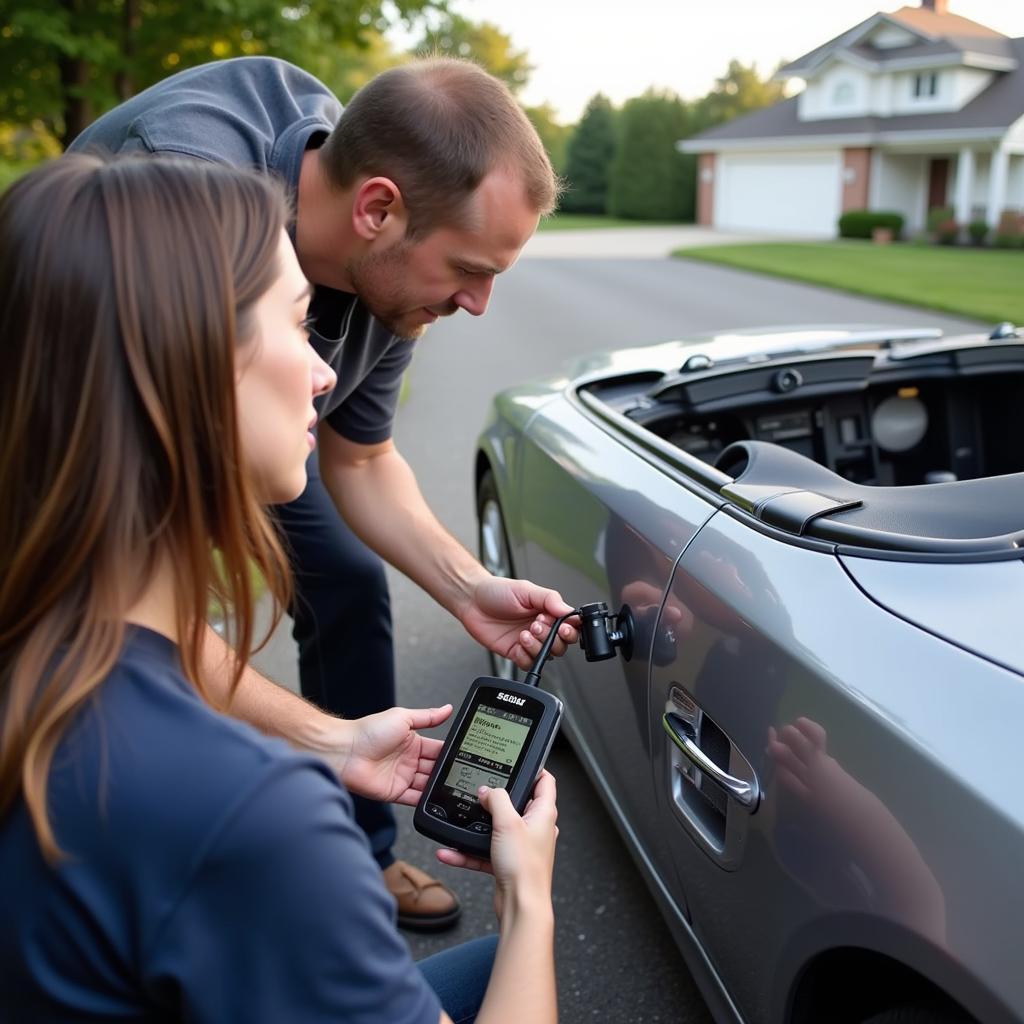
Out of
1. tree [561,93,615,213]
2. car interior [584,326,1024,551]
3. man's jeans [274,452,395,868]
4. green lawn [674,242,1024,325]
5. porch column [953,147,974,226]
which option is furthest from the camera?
tree [561,93,615,213]

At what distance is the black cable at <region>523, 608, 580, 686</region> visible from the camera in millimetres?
1938

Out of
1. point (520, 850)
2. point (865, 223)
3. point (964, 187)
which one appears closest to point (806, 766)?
point (520, 850)

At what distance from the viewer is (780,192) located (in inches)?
1491

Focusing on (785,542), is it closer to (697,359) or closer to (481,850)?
(481,850)

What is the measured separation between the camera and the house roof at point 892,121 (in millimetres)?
31375

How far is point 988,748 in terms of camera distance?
47.9 inches

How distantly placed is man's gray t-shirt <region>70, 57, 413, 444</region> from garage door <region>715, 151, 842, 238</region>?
115 feet

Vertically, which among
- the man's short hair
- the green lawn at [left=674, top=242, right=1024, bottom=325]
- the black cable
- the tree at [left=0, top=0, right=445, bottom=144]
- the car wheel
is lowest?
the green lawn at [left=674, top=242, right=1024, bottom=325]

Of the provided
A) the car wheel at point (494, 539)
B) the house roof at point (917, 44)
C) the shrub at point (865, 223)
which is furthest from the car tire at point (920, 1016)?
the house roof at point (917, 44)

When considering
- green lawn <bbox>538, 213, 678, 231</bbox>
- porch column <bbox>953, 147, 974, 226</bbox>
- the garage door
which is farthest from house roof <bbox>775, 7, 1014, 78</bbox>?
green lawn <bbox>538, 213, 678, 231</bbox>

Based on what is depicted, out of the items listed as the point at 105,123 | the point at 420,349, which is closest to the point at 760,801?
the point at 105,123

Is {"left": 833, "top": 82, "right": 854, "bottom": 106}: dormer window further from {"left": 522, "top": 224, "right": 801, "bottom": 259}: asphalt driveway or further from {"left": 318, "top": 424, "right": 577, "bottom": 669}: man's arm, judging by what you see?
{"left": 318, "top": 424, "right": 577, "bottom": 669}: man's arm

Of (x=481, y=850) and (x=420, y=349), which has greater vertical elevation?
(x=481, y=850)

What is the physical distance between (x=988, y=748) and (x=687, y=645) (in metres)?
0.62
